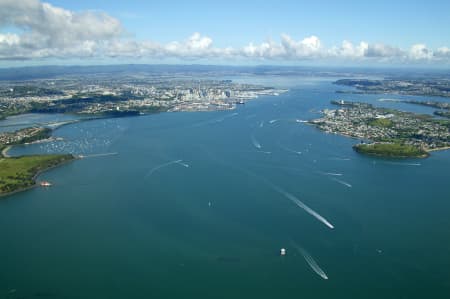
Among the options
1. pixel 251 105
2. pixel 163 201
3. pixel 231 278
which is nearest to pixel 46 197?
pixel 163 201

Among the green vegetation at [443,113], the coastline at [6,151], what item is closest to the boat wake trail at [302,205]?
the coastline at [6,151]

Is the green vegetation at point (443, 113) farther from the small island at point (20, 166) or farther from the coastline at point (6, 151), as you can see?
the coastline at point (6, 151)

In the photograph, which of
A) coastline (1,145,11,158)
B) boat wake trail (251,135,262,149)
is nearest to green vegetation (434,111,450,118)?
boat wake trail (251,135,262,149)

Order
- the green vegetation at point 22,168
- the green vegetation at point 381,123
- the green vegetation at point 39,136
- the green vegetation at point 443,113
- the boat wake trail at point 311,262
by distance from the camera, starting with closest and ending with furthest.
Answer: the boat wake trail at point 311,262 < the green vegetation at point 22,168 < the green vegetation at point 39,136 < the green vegetation at point 381,123 < the green vegetation at point 443,113

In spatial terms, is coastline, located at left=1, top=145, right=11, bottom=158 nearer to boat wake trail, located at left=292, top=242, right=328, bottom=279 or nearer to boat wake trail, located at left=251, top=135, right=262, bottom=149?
boat wake trail, located at left=251, top=135, right=262, bottom=149

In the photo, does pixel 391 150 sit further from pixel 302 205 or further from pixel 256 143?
pixel 302 205

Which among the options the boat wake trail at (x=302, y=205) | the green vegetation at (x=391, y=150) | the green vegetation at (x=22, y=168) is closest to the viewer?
the boat wake trail at (x=302, y=205)

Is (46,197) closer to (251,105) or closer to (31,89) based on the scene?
(251,105)
